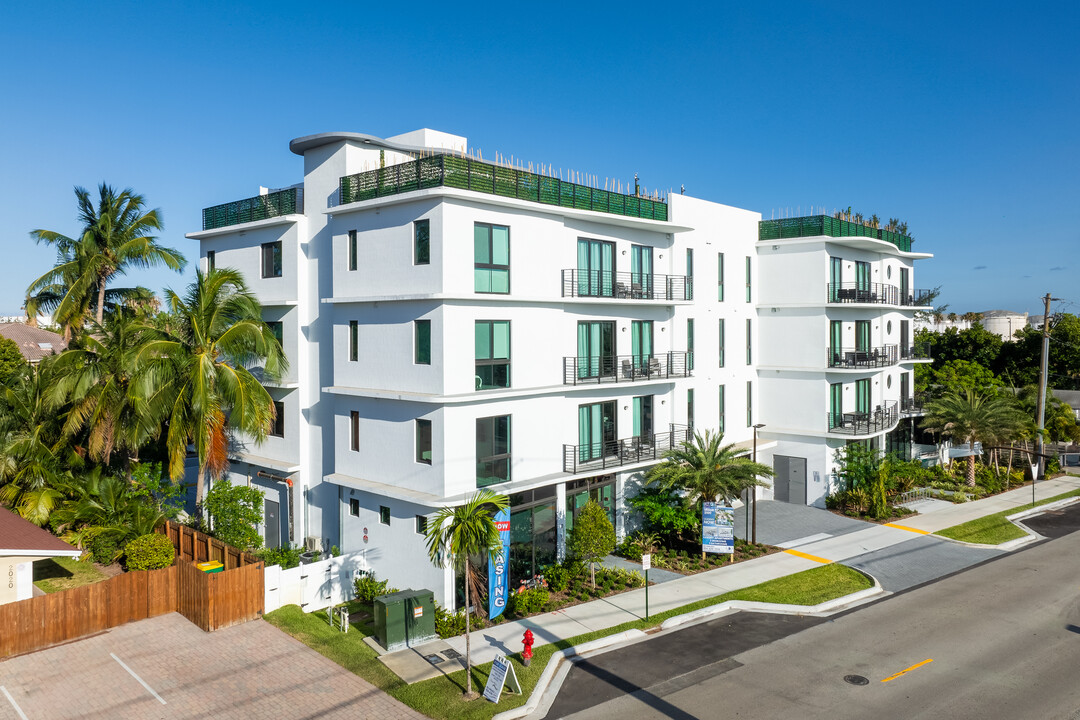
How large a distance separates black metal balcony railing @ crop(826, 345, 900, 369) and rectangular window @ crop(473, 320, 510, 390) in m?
17.8

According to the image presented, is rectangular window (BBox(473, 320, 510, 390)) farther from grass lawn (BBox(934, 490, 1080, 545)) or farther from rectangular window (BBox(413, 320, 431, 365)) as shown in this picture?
grass lawn (BBox(934, 490, 1080, 545))

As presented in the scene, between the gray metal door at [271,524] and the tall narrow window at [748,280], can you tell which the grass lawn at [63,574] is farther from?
the tall narrow window at [748,280]

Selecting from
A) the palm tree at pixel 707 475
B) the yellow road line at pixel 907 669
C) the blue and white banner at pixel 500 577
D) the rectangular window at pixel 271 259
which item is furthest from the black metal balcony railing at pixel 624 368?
the yellow road line at pixel 907 669

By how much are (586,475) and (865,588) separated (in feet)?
30.8

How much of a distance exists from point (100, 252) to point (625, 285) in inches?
890

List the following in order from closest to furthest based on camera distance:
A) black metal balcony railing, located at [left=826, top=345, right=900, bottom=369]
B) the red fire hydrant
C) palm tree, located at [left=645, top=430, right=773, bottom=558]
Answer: the red fire hydrant → palm tree, located at [left=645, top=430, right=773, bottom=558] → black metal balcony railing, located at [left=826, top=345, right=900, bottom=369]

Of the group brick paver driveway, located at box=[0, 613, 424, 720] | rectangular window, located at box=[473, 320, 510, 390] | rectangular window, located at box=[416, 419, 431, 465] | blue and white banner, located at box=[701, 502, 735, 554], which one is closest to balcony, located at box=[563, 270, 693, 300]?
rectangular window, located at box=[473, 320, 510, 390]

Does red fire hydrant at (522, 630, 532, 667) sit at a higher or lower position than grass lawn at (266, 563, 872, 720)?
higher

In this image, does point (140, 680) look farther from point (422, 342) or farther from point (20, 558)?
point (422, 342)

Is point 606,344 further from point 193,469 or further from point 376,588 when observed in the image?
point 193,469

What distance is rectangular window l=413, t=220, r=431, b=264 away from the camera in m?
21.8

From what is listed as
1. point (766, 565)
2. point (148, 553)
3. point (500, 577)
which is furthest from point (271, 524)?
point (766, 565)

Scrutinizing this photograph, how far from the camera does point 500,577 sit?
20484 millimetres

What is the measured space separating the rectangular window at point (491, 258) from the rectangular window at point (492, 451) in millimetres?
4021
